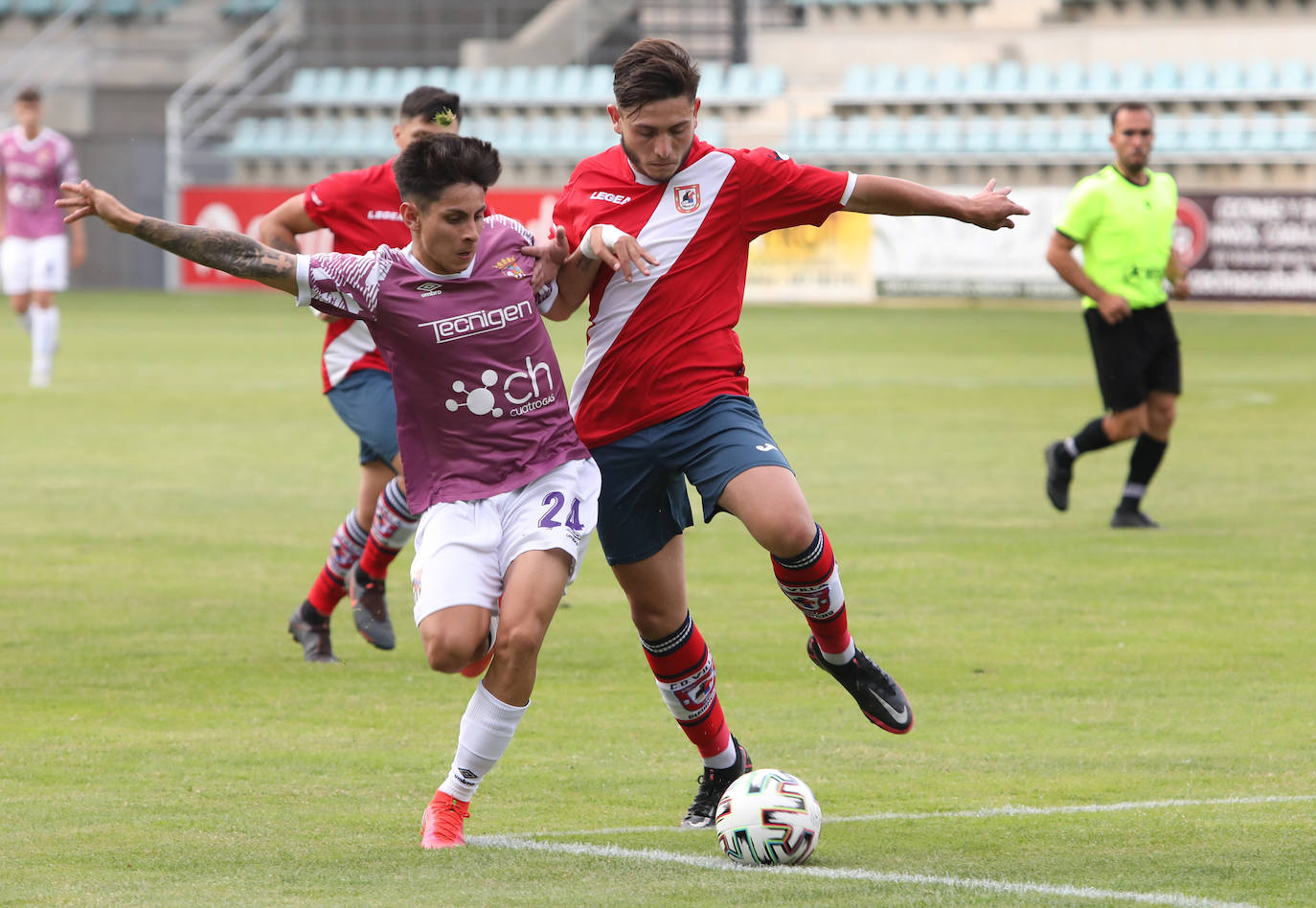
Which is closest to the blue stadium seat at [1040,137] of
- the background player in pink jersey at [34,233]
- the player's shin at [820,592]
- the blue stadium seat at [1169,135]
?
the blue stadium seat at [1169,135]

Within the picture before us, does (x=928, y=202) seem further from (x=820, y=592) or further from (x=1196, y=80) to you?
(x=1196, y=80)

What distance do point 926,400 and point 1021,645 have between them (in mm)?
10388

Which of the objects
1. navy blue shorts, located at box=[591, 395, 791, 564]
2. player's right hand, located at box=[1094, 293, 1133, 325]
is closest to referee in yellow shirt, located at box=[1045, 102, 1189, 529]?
player's right hand, located at box=[1094, 293, 1133, 325]

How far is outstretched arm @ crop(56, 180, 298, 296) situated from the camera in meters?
4.91

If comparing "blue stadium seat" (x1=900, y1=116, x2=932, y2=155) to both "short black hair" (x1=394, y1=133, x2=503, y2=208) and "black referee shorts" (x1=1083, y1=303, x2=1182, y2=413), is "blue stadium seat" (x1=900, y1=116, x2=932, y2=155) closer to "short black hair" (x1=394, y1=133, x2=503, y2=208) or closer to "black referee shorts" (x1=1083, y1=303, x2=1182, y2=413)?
"black referee shorts" (x1=1083, y1=303, x2=1182, y2=413)

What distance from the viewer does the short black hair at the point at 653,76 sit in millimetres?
5180

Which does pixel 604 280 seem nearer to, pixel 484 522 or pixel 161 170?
pixel 484 522

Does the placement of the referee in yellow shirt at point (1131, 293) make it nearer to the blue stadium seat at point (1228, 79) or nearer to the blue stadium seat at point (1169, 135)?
the blue stadium seat at point (1169, 135)

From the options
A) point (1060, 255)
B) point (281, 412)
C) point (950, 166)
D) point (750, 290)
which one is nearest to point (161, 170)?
point (750, 290)

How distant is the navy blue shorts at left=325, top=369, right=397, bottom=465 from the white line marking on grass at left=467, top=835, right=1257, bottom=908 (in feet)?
9.31

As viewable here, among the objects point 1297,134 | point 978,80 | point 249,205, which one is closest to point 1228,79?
point 1297,134

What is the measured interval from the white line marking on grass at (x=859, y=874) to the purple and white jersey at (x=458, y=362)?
89 cm

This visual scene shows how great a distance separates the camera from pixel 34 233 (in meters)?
19.4

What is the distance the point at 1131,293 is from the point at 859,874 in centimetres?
693
